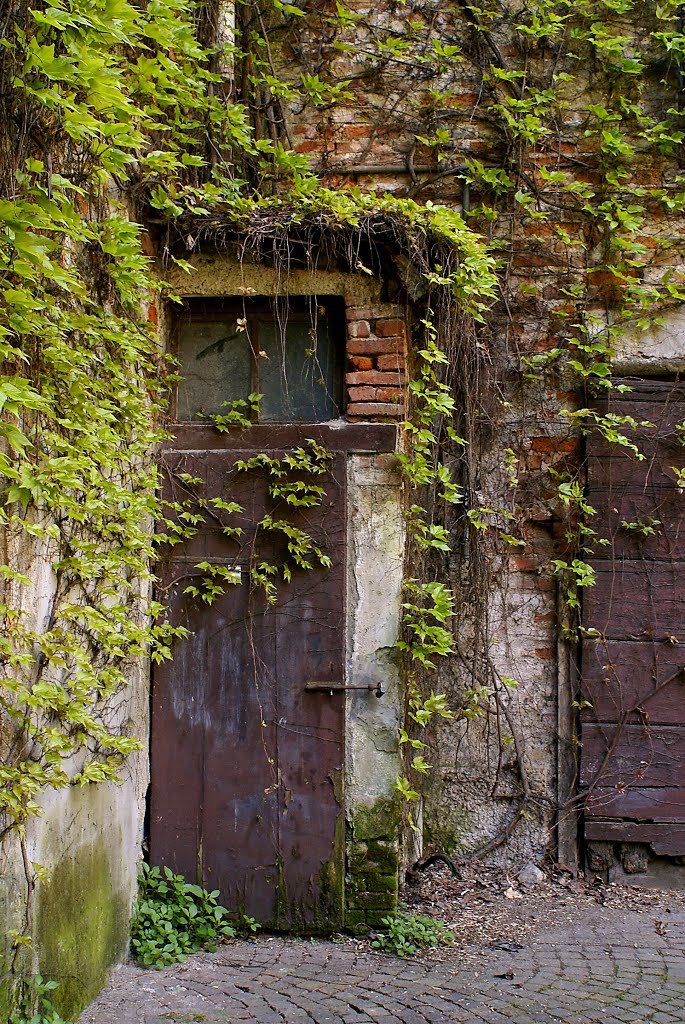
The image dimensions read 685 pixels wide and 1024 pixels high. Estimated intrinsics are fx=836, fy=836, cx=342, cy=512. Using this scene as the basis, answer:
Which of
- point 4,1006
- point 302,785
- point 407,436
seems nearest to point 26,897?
point 4,1006

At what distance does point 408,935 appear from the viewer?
3492mm

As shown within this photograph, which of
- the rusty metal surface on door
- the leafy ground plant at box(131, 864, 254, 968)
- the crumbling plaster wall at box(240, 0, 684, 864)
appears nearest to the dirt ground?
the crumbling plaster wall at box(240, 0, 684, 864)

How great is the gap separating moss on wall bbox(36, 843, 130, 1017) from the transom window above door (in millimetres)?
1956

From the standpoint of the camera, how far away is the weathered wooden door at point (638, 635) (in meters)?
4.09

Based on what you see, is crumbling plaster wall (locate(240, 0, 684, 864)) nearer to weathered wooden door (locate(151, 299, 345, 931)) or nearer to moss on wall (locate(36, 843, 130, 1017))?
weathered wooden door (locate(151, 299, 345, 931))

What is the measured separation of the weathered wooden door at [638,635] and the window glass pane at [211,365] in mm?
1809

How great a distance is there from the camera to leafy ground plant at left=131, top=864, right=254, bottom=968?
11.0ft

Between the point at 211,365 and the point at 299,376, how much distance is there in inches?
16.6

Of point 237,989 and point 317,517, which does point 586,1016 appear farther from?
point 317,517

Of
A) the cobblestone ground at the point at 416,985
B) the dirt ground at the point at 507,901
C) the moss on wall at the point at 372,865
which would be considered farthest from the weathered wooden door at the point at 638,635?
the moss on wall at the point at 372,865

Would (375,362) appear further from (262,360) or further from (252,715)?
(252,715)

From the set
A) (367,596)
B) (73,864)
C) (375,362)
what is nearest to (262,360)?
(375,362)

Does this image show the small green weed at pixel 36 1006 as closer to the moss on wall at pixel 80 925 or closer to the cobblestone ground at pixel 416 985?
the moss on wall at pixel 80 925

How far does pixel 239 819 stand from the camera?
142 inches
